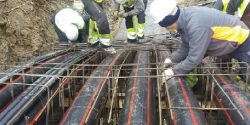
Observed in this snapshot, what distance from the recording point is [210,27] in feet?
15.0

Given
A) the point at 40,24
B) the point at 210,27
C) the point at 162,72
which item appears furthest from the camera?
the point at 40,24

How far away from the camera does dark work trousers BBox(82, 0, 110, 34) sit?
7.45 meters

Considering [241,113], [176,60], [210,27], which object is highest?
[210,27]

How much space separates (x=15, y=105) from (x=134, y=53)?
393 cm

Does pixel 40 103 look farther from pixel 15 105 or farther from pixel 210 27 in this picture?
pixel 210 27

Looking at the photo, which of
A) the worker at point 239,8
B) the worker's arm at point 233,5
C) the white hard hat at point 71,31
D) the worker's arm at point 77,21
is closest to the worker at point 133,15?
the worker's arm at point 77,21

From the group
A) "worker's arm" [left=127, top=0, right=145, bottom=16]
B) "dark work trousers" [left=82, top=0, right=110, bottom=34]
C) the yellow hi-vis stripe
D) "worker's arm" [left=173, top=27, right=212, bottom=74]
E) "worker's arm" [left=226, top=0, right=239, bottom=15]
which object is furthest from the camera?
"worker's arm" [left=127, top=0, right=145, bottom=16]

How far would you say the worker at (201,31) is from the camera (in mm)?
4500

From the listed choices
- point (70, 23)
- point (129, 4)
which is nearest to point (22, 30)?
point (70, 23)

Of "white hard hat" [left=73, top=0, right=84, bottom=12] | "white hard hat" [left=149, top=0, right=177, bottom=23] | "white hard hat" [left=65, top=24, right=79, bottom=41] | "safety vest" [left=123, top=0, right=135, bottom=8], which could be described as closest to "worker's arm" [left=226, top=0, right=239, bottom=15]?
"white hard hat" [left=149, top=0, right=177, bottom=23]

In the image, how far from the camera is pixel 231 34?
486cm

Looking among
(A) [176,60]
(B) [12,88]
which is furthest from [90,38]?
(B) [12,88]

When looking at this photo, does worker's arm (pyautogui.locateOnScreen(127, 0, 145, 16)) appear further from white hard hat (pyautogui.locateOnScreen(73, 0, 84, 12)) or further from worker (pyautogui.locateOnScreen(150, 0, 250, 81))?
worker (pyautogui.locateOnScreen(150, 0, 250, 81))

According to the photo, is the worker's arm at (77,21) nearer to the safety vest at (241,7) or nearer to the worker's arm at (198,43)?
the safety vest at (241,7)
